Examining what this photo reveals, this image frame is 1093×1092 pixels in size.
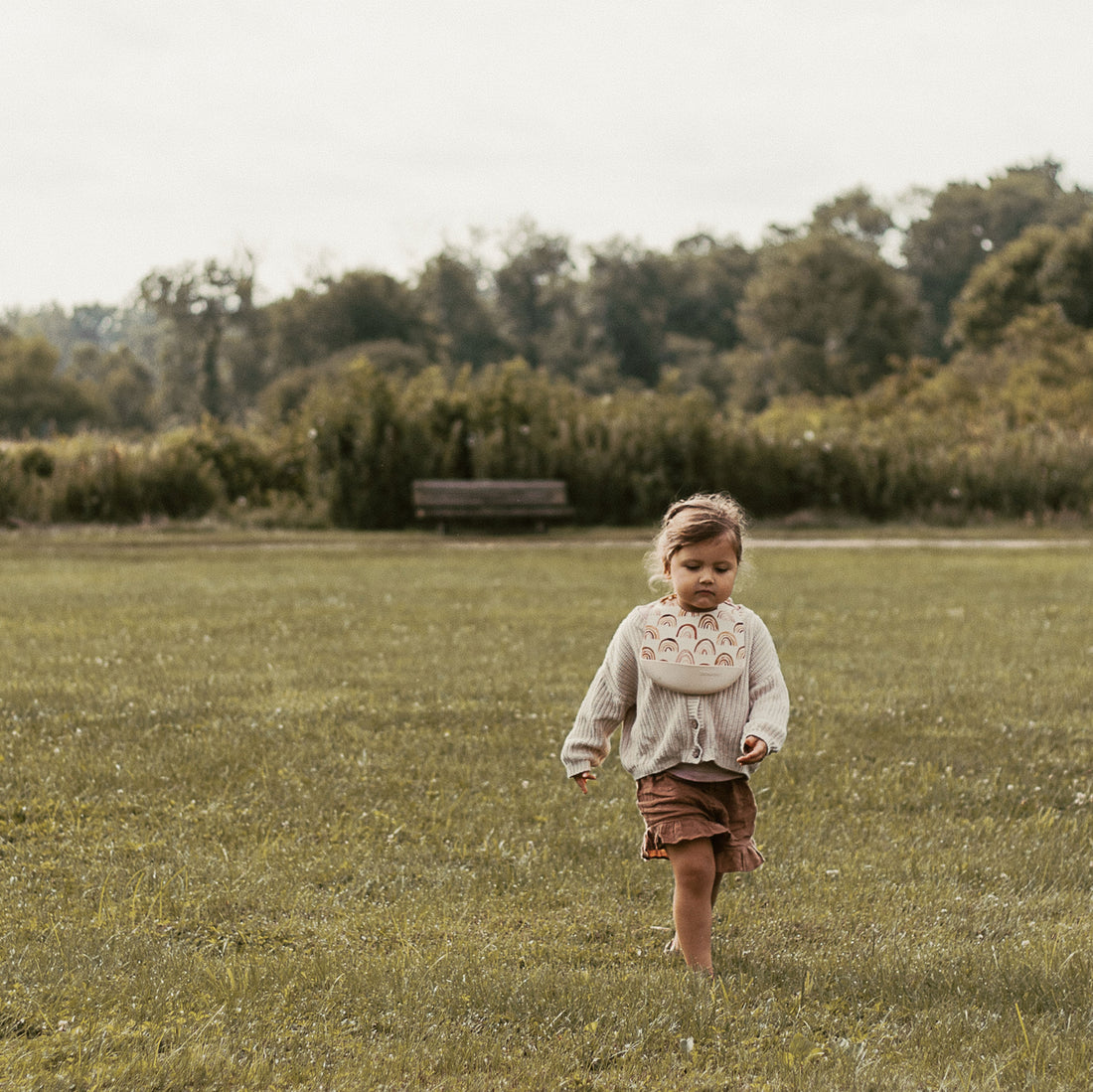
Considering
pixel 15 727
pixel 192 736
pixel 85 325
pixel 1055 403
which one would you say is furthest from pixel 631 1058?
pixel 85 325

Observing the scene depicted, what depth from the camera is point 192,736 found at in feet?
20.5

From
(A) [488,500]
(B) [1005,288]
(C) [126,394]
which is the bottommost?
(A) [488,500]

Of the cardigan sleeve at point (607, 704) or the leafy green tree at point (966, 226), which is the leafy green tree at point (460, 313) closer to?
the leafy green tree at point (966, 226)

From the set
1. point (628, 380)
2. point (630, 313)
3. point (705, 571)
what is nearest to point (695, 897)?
point (705, 571)

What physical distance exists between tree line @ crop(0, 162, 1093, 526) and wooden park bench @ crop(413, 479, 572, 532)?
85 centimetres

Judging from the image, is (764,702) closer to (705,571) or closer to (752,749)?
(752,749)

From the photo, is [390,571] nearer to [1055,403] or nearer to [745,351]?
[1055,403]

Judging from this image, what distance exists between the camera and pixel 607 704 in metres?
3.82

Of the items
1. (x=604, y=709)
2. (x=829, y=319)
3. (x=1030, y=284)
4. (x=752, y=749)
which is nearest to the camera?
(x=752, y=749)

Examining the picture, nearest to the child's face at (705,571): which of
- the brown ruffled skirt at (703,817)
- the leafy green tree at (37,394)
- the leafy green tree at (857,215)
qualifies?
the brown ruffled skirt at (703,817)

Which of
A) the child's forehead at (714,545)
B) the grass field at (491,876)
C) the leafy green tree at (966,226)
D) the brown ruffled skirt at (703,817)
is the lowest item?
the grass field at (491,876)

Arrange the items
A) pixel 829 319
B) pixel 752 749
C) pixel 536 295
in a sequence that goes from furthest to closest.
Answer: pixel 536 295 < pixel 829 319 < pixel 752 749

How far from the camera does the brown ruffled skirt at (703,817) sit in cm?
363

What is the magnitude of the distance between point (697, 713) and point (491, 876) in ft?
4.37
